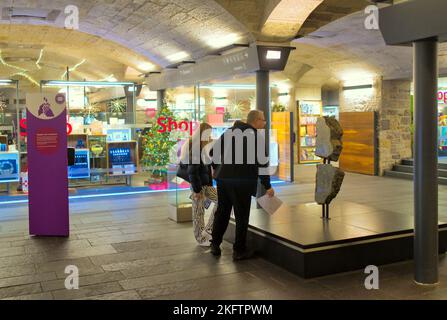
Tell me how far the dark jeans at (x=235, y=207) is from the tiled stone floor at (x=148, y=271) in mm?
262

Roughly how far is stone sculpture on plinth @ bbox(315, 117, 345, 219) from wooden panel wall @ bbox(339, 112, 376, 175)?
8.22m

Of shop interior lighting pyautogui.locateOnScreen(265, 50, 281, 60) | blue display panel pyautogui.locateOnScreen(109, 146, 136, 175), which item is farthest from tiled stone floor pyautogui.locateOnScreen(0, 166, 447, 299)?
blue display panel pyautogui.locateOnScreen(109, 146, 136, 175)

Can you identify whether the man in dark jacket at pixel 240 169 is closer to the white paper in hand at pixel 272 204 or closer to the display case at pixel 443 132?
the white paper in hand at pixel 272 204

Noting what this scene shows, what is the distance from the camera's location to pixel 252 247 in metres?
5.71

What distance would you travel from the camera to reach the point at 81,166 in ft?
37.9

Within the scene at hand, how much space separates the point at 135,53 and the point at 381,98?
710cm

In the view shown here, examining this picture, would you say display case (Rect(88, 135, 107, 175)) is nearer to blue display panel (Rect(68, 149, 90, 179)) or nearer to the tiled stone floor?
blue display panel (Rect(68, 149, 90, 179))

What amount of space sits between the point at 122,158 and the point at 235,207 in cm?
743

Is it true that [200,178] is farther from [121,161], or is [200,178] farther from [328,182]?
[121,161]

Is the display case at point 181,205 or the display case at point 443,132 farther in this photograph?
the display case at point 443,132

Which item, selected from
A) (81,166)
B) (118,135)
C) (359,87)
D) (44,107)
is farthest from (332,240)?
(359,87)

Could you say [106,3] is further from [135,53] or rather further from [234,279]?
[234,279]

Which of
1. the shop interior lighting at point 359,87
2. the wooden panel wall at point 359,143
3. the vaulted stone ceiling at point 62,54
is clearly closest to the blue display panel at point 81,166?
the vaulted stone ceiling at point 62,54

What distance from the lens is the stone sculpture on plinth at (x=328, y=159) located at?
582cm
